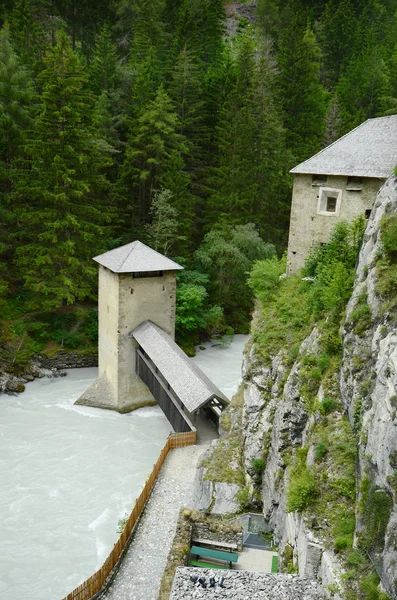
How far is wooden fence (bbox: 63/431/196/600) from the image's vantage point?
9.93 meters

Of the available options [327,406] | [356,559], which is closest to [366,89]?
[327,406]

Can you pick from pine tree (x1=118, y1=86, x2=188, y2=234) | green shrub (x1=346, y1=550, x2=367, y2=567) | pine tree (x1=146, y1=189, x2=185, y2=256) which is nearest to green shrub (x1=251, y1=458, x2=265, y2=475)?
green shrub (x1=346, y1=550, x2=367, y2=567)

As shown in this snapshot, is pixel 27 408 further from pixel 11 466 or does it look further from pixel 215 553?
pixel 215 553

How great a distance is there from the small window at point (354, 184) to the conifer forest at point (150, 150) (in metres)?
12.9

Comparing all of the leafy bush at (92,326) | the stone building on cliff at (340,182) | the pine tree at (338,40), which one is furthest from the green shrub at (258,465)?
the pine tree at (338,40)

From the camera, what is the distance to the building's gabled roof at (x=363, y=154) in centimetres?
1388

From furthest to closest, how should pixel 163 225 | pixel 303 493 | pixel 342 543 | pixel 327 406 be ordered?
pixel 163 225 → pixel 327 406 → pixel 303 493 → pixel 342 543

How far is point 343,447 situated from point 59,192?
18924 millimetres

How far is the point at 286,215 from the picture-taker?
31.6 m

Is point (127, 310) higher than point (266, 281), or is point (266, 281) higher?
point (266, 281)

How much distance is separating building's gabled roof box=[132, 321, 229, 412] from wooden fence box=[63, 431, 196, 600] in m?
1.16

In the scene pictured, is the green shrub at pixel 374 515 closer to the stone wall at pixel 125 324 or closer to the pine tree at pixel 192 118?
the stone wall at pixel 125 324

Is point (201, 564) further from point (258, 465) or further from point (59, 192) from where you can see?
point (59, 192)

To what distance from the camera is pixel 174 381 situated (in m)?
16.9
